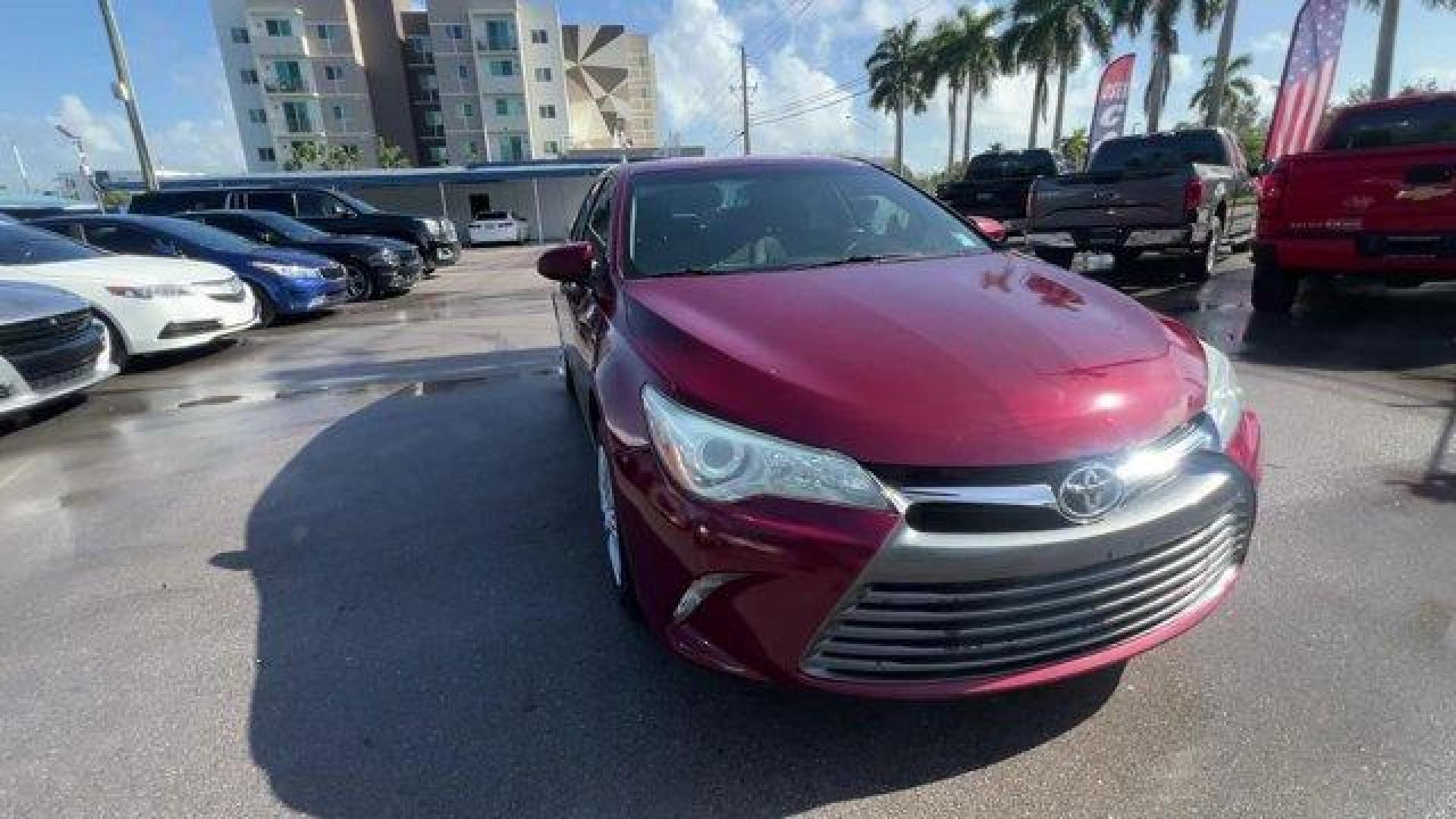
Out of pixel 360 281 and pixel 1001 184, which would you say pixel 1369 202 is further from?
pixel 360 281

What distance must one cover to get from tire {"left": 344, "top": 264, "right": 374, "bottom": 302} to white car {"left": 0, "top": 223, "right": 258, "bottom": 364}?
438 centimetres

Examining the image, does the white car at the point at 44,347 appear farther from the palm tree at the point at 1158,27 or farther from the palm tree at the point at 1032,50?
the palm tree at the point at 1032,50

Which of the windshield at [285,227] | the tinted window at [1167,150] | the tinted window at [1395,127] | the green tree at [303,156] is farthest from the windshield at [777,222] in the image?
the green tree at [303,156]

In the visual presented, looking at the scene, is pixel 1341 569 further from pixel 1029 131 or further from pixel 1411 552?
pixel 1029 131

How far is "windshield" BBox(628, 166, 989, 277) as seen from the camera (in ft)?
10.0

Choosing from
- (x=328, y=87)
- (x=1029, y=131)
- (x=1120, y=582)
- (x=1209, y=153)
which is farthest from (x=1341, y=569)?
(x=328, y=87)

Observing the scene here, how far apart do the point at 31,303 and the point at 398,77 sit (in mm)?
64090

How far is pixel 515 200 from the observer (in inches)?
1545

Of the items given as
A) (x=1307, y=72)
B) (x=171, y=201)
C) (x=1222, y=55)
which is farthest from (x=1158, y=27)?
(x=171, y=201)

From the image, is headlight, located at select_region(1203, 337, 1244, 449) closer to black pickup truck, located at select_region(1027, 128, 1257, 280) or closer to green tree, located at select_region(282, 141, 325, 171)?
black pickup truck, located at select_region(1027, 128, 1257, 280)

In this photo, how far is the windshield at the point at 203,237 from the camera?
960 cm

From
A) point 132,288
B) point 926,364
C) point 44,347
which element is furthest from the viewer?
point 132,288

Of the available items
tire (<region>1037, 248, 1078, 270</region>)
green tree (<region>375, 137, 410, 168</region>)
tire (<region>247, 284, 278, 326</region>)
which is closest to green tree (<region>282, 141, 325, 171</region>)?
green tree (<region>375, 137, 410, 168</region>)

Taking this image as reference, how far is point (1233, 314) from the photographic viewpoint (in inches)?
296
